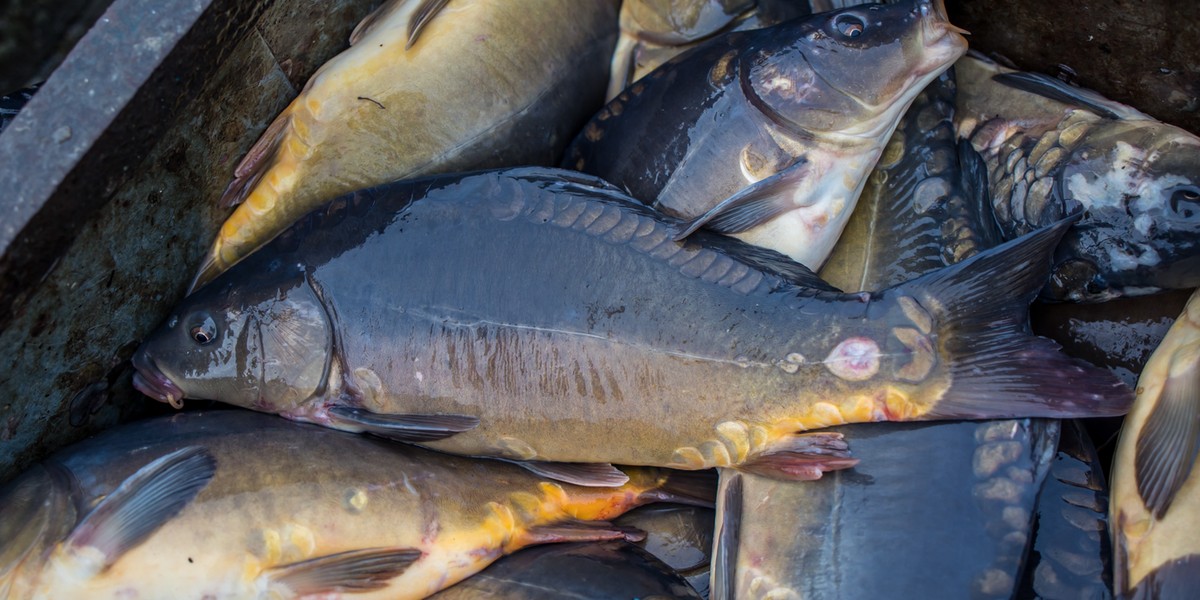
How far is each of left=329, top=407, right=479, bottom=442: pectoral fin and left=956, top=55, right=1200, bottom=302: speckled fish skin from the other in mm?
1856

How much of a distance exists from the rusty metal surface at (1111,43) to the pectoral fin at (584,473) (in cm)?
200

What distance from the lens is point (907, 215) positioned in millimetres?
3053

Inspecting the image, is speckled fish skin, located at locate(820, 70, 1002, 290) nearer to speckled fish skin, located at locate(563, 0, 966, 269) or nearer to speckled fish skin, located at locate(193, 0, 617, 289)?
speckled fish skin, located at locate(563, 0, 966, 269)

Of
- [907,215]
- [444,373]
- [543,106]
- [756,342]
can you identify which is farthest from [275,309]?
[907,215]

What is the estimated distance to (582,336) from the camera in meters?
2.54

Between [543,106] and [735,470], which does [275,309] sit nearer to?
[543,106]

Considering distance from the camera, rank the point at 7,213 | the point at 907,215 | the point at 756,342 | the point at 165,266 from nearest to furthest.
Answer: the point at 7,213
the point at 756,342
the point at 165,266
the point at 907,215

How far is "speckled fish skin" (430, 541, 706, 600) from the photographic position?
2.57 metres

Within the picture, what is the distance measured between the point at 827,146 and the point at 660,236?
711mm

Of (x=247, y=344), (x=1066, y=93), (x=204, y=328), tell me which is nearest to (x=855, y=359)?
(x=1066, y=93)

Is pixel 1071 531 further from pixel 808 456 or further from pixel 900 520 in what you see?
pixel 808 456

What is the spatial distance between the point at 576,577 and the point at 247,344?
3.67 feet

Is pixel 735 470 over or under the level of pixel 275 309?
under

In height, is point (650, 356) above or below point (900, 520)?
above
